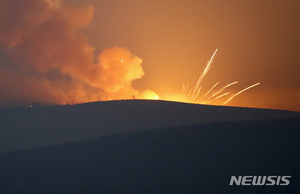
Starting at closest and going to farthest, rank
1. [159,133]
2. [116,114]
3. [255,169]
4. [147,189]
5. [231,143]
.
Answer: [147,189]
[255,169]
[231,143]
[159,133]
[116,114]

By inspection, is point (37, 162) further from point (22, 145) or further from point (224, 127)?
point (224, 127)

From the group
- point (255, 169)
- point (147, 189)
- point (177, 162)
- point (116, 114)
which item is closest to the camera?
point (147, 189)

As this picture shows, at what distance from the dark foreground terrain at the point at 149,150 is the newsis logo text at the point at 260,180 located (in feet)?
0.38

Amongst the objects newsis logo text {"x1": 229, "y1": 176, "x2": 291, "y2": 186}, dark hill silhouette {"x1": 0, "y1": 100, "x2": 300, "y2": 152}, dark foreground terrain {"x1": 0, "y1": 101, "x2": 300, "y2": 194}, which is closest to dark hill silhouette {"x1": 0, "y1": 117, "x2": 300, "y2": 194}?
dark foreground terrain {"x1": 0, "y1": 101, "x2": 300, "y2": 194}

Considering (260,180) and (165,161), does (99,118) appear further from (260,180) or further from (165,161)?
(260,180)

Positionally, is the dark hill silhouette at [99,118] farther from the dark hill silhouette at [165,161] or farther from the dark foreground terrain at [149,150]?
the dark hill silhouette at [165,161]

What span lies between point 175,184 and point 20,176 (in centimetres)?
461

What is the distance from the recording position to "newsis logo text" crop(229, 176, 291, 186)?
21.5ft

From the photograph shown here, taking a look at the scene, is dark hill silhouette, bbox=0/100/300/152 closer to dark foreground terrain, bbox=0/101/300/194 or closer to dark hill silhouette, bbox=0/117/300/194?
dark foreground terrain, bbox=0/101/300/194

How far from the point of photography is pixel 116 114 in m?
11.2

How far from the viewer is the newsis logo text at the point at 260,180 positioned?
6.54 m

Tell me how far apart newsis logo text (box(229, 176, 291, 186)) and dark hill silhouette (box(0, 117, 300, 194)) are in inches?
5.5

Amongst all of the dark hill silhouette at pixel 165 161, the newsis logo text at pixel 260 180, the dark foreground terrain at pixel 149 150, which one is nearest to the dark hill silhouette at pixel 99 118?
the dark foreground terrain at pixel 149 150

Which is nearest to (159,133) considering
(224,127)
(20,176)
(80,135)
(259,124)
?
(224,127)
